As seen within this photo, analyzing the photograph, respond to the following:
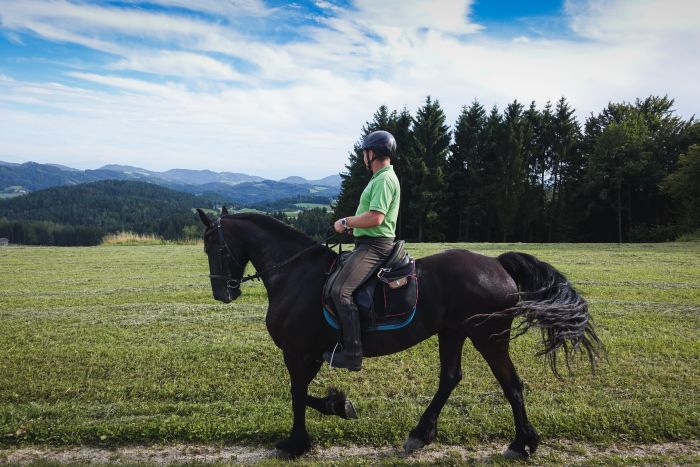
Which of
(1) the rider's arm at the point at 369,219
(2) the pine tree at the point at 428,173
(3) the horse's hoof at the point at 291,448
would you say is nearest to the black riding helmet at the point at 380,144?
(1) the rider's arm at the point at 369,219

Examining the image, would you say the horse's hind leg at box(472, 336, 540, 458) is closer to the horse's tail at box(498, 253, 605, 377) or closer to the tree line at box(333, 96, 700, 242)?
the horse's tail at box(498, 253, 605, 377)

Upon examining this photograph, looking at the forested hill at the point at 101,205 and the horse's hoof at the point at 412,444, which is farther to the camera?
the forested hill at the point at 101,205

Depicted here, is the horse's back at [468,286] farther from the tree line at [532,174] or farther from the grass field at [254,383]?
the tree line at [532,174]

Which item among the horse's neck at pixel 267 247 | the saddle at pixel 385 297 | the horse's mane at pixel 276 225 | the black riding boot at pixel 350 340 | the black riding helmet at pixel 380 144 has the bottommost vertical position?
the black riding boot at pixel 350 340

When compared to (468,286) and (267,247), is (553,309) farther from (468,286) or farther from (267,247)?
(267,247)

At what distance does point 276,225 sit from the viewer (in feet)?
17.6

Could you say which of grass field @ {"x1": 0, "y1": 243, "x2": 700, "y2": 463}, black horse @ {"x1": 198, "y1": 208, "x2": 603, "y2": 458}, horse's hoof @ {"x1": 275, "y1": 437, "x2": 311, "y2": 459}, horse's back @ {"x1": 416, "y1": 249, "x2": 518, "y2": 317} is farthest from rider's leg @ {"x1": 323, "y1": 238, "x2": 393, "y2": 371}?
grass field @ {"x1": 0, "y1": 243, "x2": 700, "y2": 463}

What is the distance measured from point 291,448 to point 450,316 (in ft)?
7.67

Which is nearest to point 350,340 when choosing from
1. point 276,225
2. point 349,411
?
point 349,411

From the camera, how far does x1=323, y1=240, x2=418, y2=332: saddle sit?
15.4 feet

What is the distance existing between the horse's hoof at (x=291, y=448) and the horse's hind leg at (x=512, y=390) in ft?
7.38

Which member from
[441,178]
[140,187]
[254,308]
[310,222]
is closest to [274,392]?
[254,308]

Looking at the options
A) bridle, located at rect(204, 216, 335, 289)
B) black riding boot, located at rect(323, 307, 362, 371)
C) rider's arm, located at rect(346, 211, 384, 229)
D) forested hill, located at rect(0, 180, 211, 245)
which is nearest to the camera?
rider's arm, located at rect(346, 211, 384, 229)

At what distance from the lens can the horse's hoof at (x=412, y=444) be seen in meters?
4.91
